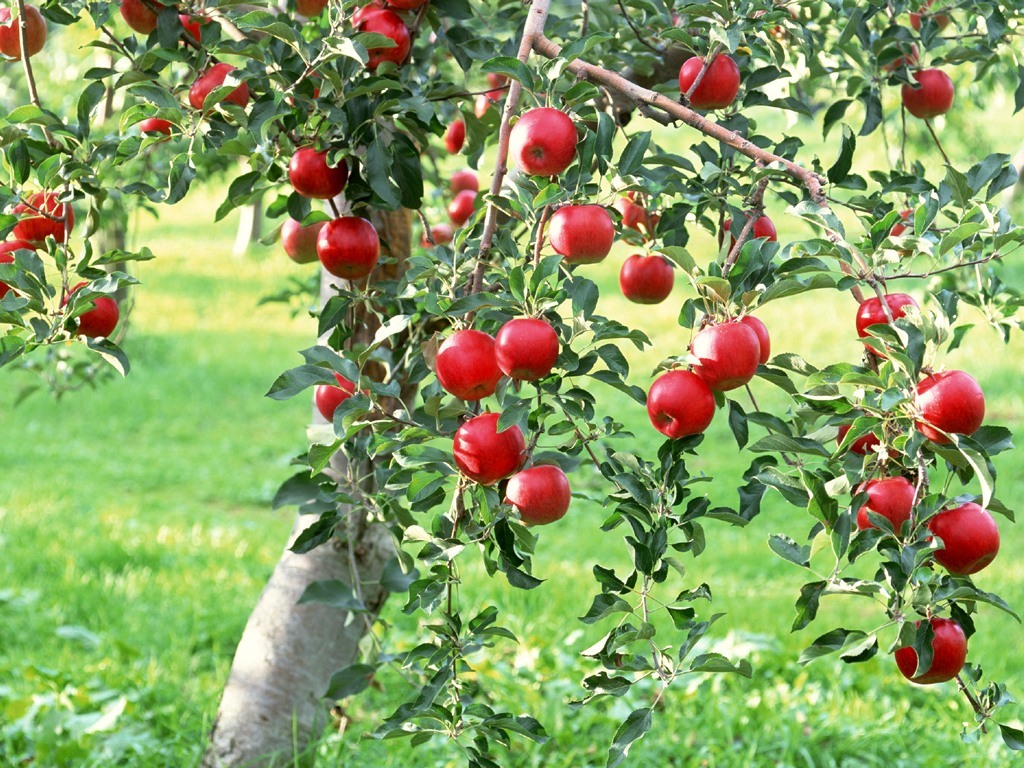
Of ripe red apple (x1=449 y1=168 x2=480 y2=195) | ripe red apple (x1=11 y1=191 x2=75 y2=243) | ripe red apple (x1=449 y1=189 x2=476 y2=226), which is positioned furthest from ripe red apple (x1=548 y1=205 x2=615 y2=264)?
Answer: ripe red apple (x1=449 y1=168 x2=480 y2=195)

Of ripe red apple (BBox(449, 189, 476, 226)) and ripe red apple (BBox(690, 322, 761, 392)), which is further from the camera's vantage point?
ripe red apple (BBox(449, 189, 476, 226))

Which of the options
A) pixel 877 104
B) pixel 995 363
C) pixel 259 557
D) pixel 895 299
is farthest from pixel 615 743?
pixel 995 363

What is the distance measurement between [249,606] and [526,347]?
2.40m

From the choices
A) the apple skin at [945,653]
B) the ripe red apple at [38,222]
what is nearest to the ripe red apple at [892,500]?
the apple skin at [945,653]

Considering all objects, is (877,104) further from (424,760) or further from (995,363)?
(995,363)

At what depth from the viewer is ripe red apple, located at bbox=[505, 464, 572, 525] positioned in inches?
43.9

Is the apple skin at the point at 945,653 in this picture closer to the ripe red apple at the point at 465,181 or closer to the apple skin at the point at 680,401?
the apple skin at the point at 680,401

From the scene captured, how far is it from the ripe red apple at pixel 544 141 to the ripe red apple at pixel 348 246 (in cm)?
35

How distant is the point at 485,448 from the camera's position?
110 cm

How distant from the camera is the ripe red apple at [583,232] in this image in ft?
3.61

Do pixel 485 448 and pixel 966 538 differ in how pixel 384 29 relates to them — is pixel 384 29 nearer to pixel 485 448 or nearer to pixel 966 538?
pixel 485 448

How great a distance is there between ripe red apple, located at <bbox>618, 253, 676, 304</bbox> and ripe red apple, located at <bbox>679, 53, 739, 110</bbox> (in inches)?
8.1

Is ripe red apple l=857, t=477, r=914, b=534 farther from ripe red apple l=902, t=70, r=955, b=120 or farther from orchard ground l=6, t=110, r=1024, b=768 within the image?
ripe red apple l=902, t=70, r=955, b=120

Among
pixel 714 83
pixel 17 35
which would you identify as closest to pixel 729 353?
pixel 714 83
